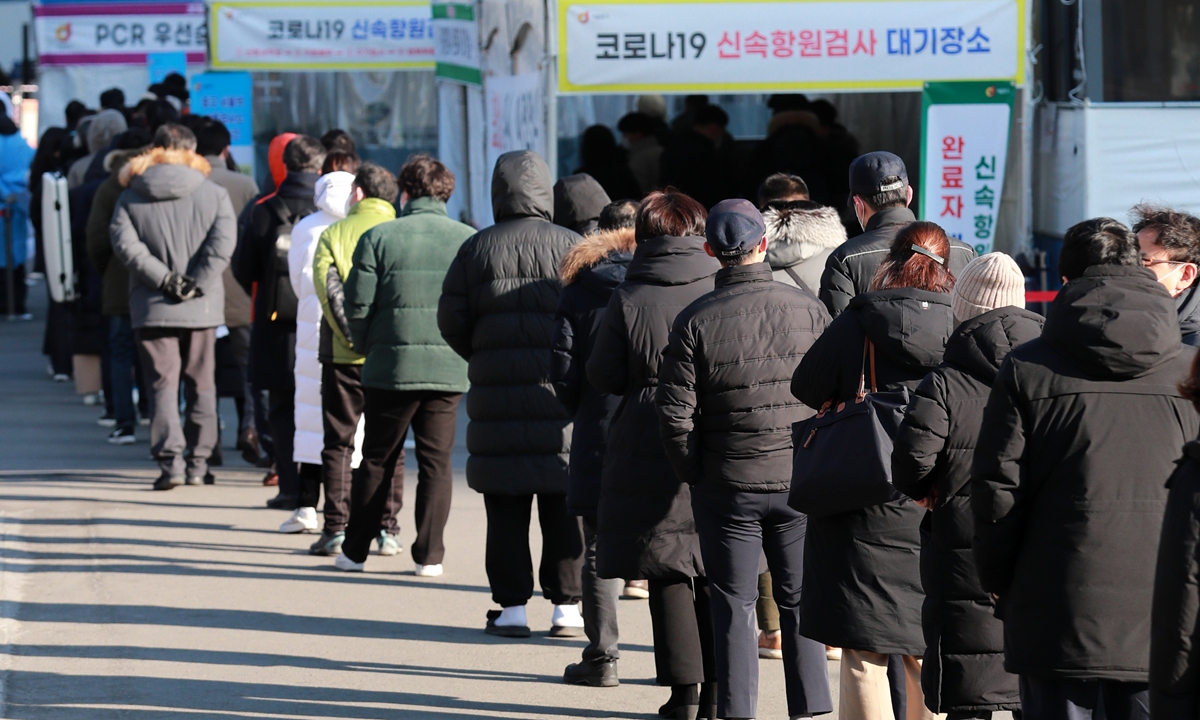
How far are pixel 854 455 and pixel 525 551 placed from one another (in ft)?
7.75

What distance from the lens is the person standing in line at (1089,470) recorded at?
10.9 feet

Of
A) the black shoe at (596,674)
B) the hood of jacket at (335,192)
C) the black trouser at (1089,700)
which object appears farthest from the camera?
the hood of jacket at (335,192)

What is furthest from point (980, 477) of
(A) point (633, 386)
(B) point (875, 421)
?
(A) point (633, 386)

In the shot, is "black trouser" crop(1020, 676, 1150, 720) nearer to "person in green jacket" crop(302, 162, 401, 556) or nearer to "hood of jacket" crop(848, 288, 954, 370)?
"hood of jacket" crop(848, 288, 954, 370)

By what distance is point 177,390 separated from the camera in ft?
30.5

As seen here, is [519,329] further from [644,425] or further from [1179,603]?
[1179,603]

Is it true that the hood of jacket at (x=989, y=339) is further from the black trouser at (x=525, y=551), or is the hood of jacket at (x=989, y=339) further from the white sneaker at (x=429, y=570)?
the white sneaker at (x=429, y=570)

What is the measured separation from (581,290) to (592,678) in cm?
137

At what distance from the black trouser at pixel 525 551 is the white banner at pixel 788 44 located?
350 centimetres

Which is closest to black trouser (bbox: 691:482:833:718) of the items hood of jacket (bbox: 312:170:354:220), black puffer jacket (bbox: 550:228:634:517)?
black puffer jacket (bbox: 550:228:634:517)

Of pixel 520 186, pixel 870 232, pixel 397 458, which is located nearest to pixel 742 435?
pixel 870 232

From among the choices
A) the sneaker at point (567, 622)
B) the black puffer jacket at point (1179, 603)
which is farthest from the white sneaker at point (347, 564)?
the black puffer jacket at point (1179, 603)

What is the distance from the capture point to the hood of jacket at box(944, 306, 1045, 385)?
366 cm

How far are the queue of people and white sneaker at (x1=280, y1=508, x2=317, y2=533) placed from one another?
0.02 metres
